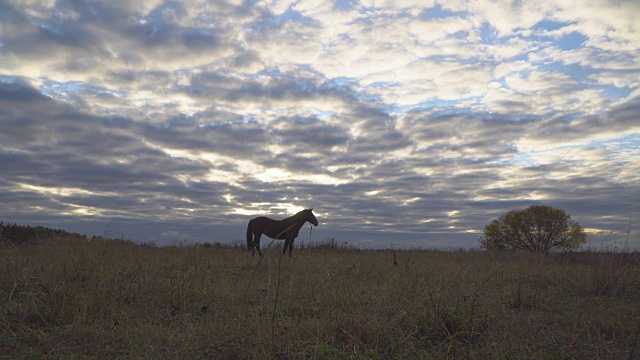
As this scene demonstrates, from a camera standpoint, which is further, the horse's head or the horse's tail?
the horse's head

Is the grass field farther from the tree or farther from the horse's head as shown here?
the tree

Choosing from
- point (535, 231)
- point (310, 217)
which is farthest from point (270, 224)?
point (535, 231)

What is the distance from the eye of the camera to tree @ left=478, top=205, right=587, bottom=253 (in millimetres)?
33375

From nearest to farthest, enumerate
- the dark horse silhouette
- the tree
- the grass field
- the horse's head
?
the grass field
the dark horse silhouette
the horse's head
the tree

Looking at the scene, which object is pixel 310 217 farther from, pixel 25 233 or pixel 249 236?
pixel 25 233

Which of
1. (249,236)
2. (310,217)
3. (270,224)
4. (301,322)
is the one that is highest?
(310,217)

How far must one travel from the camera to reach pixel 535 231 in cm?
3444

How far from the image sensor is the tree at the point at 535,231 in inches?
1314

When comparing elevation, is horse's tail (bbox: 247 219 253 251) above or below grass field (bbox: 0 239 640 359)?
above

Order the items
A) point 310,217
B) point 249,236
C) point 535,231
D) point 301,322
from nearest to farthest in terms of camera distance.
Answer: point 301,322, point 249,236, point 310,217, point 535,231

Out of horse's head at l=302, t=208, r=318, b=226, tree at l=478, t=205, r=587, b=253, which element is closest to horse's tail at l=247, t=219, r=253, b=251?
horse's head at l=302, t=208, r=318, b=226

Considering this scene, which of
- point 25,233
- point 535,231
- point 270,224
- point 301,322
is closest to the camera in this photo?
point 301,322

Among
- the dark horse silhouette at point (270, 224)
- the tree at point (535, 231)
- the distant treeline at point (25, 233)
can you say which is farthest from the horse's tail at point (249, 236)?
the tree at point (535, 231)

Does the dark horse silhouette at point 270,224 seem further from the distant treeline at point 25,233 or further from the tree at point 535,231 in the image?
the tree at point 535,231
